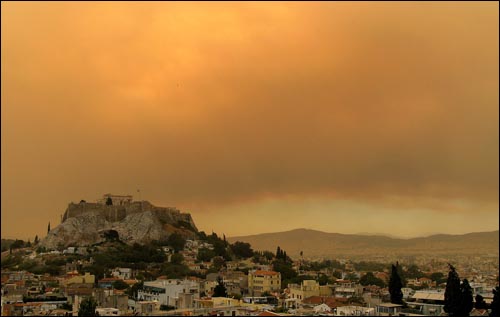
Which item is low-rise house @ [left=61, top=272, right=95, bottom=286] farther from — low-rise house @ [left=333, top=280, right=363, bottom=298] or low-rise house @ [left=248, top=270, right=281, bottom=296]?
low-rise house @ [left=333, top=280, right=363, bottom=298]

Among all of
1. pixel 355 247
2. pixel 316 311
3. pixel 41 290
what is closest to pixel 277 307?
pixel 316 311

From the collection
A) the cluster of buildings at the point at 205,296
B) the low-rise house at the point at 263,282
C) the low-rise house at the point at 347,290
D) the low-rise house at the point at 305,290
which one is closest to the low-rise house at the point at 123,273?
the cluster of buildings at the point at 205,296

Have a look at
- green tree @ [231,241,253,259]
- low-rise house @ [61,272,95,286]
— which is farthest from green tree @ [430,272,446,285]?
low-rise house @ [61,272,95,286]

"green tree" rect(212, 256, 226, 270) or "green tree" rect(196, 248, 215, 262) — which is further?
"green tree" rect(196, 248, 215, 262)

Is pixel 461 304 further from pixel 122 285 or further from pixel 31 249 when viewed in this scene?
pixel 31 249

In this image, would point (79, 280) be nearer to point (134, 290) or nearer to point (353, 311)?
point (134, 290)

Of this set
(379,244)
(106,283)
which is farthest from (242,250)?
(379,244)

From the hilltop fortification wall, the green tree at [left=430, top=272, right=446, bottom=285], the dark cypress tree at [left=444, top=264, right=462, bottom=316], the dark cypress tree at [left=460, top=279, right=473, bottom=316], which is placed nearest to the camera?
the dark cypress tree at [left=460, top=279, right=473, bottom=316]

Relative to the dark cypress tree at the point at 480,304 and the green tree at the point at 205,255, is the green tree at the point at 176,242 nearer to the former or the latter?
the green tree at the point at 205,255
